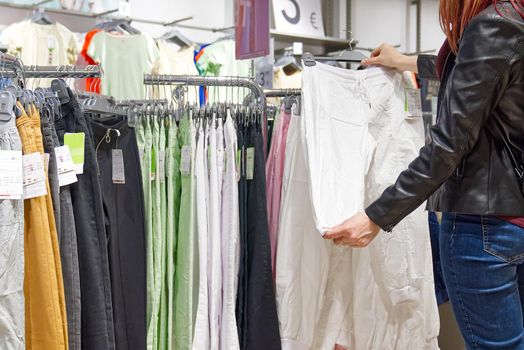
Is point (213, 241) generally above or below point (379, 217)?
below

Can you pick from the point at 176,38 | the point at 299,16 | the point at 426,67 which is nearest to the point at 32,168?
the point at 426,67

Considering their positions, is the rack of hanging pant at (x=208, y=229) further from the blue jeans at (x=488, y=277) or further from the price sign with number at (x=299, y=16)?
the price sign with number at (x=299, y=16)

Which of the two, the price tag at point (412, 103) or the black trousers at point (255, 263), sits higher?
the price tag at point (412, 103)

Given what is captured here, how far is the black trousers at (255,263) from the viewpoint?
1974mm

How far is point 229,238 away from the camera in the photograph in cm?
195

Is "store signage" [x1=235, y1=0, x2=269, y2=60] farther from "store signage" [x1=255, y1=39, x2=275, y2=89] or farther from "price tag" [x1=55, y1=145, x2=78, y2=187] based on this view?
"price tag" [x1=55, y1=145, x2=78, y2=187]

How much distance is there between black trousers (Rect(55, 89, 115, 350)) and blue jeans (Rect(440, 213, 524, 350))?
2.99 feet

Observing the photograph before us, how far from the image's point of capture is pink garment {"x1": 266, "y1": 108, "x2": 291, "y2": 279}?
2.09 metres

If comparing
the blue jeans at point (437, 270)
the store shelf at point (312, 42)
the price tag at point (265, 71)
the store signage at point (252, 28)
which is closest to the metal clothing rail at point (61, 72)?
the store signage at point (252, 28)

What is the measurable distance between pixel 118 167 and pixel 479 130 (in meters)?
1.02

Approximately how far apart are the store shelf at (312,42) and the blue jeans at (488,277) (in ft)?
12.0

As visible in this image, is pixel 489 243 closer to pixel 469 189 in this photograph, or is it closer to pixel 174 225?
pixel 469 189

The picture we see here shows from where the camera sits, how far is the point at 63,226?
1.59m

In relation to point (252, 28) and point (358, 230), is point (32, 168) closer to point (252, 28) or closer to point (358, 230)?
point (358, 230)
